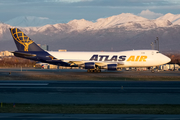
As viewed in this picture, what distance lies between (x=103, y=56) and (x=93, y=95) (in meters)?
27.3

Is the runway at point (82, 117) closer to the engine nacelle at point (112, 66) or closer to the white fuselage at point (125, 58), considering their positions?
the engine nacelle at point (112, 66)

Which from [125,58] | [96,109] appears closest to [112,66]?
[125,58]

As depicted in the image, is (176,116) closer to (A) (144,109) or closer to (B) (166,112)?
(B) (166,112)

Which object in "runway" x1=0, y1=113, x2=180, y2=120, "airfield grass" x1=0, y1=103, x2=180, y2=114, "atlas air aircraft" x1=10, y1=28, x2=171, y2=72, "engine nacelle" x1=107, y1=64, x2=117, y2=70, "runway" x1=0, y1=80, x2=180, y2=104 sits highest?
"atlas air aircraft" x1=10, y1=28, x2=171, y2=72

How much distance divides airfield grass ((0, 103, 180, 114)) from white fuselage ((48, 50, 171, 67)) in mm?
30889

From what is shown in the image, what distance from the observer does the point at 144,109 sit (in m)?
17.7

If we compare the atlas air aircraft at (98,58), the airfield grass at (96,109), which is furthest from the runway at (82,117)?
the atlas air aircraft at (98,58)

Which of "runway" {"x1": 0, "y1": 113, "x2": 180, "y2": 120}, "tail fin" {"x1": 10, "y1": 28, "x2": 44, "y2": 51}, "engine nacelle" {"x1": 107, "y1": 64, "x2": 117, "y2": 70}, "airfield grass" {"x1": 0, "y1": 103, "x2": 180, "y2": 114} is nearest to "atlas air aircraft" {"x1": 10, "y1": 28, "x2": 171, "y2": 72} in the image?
"tail fin" {"x1": 10, "y1": 28, "x2": 44, "y2": 51}

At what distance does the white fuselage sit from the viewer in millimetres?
49938

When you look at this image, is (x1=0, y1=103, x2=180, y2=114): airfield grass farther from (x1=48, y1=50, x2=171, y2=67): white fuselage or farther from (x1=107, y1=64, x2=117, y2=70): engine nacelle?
(x1=48, y1=50, x2=171, y2=67): white fuselage

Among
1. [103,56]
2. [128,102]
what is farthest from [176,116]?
[103,56]

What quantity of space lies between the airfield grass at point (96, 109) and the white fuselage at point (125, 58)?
30.9 m

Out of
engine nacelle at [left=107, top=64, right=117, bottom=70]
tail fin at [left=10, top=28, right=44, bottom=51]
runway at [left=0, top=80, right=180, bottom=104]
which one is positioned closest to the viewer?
runway at [left=0, top=80, right=180, bottom=104]

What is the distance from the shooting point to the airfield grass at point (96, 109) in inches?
656
